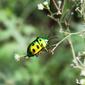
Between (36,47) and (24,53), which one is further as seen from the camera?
(24,53)

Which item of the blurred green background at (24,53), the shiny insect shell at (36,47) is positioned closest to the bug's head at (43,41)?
the shiny insect shell at (36,47)

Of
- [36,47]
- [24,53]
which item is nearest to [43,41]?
[36,47]

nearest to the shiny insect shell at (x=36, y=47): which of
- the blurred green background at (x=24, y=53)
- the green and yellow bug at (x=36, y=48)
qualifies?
the green and yellow bug at (x=36, y=48)

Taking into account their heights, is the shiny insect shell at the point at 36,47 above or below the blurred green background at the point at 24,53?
below

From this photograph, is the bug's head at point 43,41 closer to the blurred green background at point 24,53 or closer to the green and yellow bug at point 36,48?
the green and yellow bug at point 36,48

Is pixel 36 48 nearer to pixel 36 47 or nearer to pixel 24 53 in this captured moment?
pixel 36 47

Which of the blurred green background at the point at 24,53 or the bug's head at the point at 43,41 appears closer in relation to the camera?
the bug's head at the point at 43,41

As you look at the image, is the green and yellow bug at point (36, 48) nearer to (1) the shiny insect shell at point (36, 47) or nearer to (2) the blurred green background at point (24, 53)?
(1) the shiny insect shell at point (36, 47)

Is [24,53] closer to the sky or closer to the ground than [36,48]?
closer to the sky

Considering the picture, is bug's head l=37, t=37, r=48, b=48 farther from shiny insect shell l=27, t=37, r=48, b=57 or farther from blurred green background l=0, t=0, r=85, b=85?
blurred green background l=0, t=0, r=85, b=85

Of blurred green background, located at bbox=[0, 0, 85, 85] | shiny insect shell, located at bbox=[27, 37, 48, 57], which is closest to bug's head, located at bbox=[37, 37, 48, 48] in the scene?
shiny insect shell, located at bbox=[27, 37, 48, 57]
